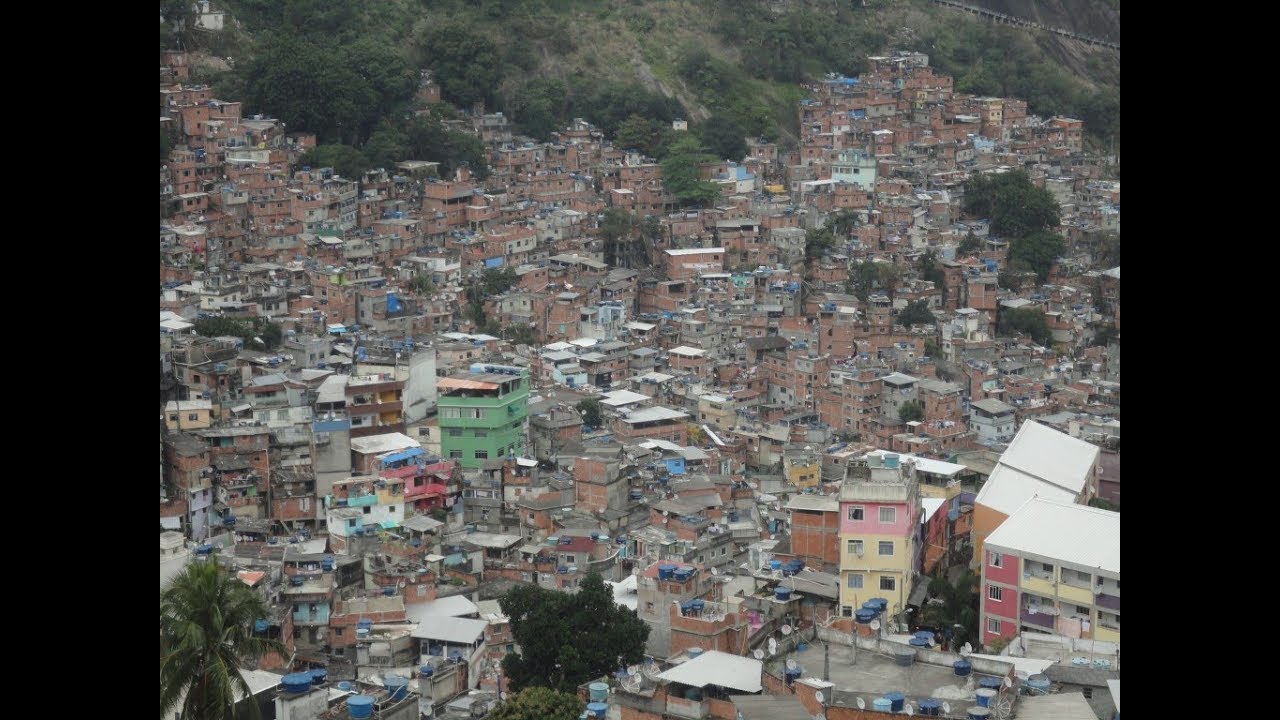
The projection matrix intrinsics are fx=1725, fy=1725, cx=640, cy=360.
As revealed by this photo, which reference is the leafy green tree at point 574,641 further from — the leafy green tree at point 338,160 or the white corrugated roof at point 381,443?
the leafy green tree at point 338,160

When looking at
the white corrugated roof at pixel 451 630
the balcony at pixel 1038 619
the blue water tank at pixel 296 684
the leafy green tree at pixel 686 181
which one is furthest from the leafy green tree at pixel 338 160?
the balcony at pixel 1038 619

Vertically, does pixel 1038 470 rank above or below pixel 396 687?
above

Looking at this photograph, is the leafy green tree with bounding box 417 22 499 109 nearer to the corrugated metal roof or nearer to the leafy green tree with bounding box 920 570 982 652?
the corrugated metal roof

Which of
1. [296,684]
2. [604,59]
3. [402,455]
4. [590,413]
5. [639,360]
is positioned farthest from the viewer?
[604,59]

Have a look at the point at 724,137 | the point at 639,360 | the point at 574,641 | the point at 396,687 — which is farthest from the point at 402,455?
the point at 724,137

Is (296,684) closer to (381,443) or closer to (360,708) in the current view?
(360,708)
